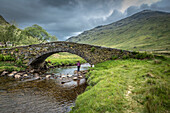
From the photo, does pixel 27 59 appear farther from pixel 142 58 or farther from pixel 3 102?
pixel 142 58

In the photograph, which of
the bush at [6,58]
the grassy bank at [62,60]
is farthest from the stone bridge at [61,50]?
the grassy bank at [62,60]

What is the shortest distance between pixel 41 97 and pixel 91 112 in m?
6.50

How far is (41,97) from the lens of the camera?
904cm

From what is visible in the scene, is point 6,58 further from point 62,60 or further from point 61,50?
point 62,60

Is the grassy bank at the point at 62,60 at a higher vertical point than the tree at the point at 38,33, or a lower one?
lower

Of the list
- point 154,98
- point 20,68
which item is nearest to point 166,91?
point 154,98

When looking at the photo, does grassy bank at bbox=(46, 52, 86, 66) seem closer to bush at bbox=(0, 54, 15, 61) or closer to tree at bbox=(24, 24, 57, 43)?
bush at bbox=(0, 54, 15, 61)

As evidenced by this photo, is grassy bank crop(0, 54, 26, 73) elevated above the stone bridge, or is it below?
below

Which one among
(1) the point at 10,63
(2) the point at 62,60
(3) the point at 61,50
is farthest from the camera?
(2) the point at 62,60

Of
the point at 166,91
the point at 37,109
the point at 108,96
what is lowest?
the point at 37,109

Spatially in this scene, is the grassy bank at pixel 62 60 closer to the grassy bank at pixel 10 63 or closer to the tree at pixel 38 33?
the grassy bank at pixel 10 63

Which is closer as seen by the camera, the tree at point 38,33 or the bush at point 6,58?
the bush at point 6,58

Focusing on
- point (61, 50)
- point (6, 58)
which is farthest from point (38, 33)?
point (61, 50)

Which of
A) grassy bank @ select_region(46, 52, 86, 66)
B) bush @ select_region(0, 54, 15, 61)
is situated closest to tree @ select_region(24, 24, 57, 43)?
grassy bank @ select_region(46, 52, 86, 66)
